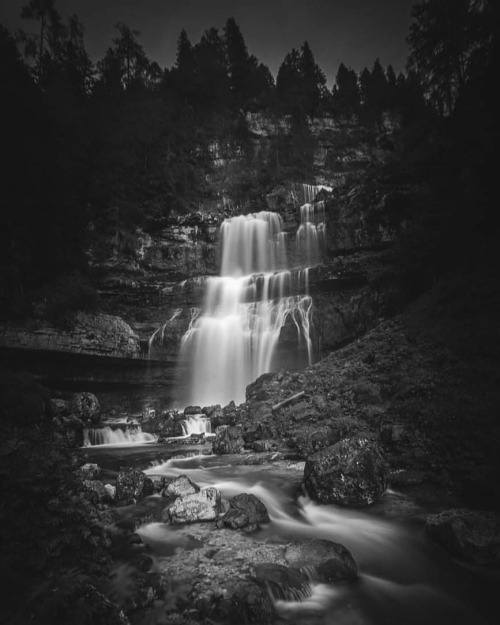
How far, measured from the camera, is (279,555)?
4.42m

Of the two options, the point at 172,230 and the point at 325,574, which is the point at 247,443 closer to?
the point at 325,574

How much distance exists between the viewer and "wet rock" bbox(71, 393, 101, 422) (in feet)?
55.9

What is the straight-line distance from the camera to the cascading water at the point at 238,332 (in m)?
23.5

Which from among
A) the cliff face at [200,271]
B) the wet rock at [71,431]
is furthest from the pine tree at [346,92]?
the wet rock at [71,431]

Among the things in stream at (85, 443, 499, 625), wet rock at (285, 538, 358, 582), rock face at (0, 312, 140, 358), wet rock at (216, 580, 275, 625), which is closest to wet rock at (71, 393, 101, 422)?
rock face at (0, 312, 140, 358)

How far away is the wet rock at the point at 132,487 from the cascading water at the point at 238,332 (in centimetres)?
1640

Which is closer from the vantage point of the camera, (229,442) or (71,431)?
(229,442)

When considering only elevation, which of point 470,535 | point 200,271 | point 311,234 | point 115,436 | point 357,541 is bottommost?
point 115,436

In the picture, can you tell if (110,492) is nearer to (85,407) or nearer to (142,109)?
(85,407)

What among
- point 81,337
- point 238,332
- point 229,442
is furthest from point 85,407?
point 238,332

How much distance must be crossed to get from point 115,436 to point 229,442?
265 inches

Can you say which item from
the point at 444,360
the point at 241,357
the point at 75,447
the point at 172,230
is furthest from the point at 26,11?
the point at 444,360

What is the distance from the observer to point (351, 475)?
6.30m

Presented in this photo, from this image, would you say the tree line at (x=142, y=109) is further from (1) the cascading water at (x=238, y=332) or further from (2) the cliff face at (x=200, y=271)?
(1) the cascading water at (x=238, y=332)
